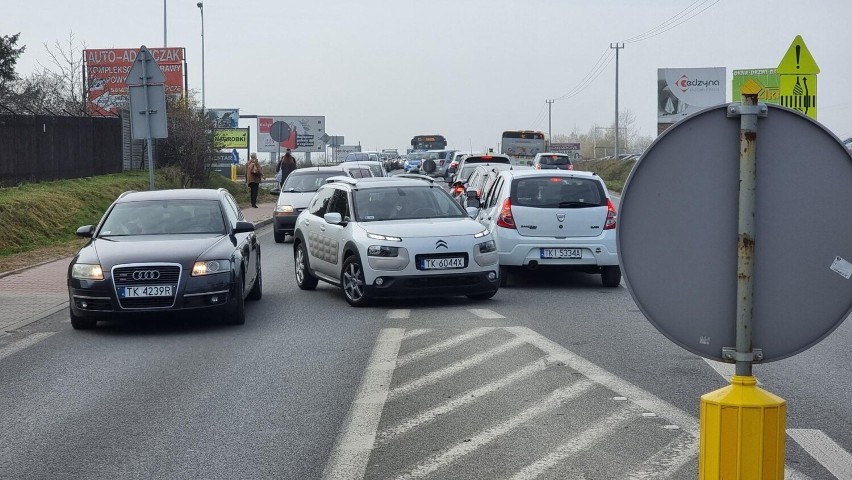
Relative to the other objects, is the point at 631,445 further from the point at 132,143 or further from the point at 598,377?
the point at 132,143

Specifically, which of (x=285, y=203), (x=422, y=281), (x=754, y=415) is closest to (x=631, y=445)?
(x=754, y=415)

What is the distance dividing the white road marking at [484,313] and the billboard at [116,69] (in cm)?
4263

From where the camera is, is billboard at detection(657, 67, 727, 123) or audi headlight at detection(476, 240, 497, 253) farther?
billboard at detection(657, 67, 727, 123)

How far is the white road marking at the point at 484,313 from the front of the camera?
Answer: 12336 millimetres

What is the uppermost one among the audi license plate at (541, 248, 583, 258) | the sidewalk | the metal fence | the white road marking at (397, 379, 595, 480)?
the metal fence

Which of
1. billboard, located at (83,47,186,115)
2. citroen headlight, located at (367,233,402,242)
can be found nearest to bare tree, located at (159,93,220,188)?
billboard, located at (83,47,186,115)

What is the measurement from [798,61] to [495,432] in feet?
39.6

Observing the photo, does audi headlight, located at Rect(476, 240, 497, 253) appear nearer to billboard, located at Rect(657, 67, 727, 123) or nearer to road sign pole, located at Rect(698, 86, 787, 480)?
road sign pole, located at Rect(698, 86, 787, 480)

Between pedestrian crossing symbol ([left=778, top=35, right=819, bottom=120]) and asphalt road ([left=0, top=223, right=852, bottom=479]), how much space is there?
6.37 metres

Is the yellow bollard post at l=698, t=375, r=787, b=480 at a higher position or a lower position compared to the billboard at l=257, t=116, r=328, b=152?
lower

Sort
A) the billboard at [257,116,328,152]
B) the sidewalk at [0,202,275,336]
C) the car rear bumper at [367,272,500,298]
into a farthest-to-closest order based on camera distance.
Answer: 1. the billboard at [257,116,328,152]
2. the car rear bumper at [367,272,500,298]
3. the sidewalk at [0,202,275,336]

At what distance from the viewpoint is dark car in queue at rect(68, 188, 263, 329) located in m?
11.4

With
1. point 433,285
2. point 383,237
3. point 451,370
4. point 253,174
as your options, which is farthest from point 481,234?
point 253,174

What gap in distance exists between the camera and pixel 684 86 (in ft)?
248
